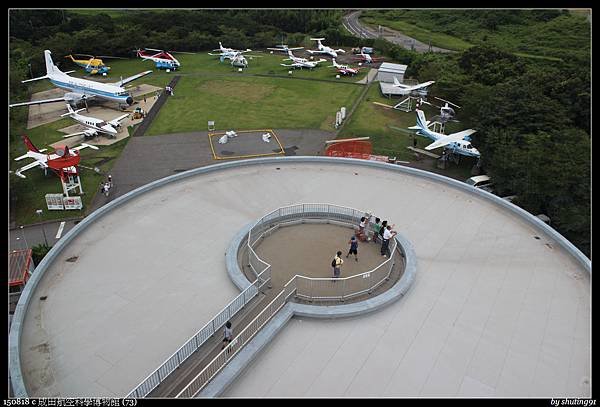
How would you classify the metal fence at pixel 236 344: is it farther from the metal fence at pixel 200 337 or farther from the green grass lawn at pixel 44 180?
the green grass lawn at pixel 44 180

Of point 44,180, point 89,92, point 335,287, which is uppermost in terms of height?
point 335,287

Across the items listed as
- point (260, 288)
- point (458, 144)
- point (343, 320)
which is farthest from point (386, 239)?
point (458, 144)

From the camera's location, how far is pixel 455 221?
22.2 m

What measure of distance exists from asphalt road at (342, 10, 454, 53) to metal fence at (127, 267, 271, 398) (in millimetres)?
95988

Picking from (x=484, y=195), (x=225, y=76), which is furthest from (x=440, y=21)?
(x=484, y=195)

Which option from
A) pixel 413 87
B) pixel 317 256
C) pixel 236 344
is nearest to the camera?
pixel 236 344

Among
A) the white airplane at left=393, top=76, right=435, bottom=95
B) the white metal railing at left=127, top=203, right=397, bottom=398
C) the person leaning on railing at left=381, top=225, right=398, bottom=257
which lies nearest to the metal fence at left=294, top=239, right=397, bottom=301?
the white metal railing at left=127, top=203, right=397, bottom=398

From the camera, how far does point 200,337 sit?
575 inches

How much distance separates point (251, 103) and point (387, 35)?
222ft

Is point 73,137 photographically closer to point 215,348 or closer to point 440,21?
point 215,348

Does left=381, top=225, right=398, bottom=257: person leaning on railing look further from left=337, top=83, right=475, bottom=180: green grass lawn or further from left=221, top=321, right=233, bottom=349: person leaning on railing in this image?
left=337, top=83, right=475, bottom=180: green grass lawn

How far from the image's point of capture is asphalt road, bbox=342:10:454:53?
105750mm

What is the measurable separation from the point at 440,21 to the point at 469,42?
67.8 feet

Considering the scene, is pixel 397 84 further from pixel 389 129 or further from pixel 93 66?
pixel 93 66
